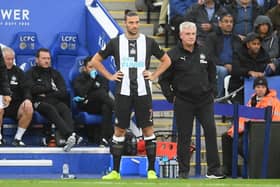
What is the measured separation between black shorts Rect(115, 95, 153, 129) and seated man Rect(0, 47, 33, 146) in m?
2.90

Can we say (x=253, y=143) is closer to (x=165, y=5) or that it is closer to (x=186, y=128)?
(x=186, y=128)

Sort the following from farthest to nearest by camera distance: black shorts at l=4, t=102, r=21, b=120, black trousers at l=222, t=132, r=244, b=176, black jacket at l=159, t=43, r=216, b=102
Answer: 1. black shorts at l=4, t=102, r=21, b=120
2. black trousers at l=222, t=132, r=244, b=176
3. black jacket at l=159, t=43, r=216, b=102

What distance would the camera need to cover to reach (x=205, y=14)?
1730cm

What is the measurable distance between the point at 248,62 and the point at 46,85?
10.6 feet

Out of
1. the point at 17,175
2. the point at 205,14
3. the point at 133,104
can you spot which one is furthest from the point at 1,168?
the point at 205,14

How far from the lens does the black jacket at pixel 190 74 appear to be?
42.3 ft

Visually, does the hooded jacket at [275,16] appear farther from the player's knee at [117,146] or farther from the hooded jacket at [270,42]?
the player's knee at [117,146]

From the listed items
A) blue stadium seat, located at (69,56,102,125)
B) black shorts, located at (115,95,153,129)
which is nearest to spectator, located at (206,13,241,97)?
blue stadium seat, located at (69,56,102,125)

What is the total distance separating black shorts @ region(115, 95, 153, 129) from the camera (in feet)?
41.1

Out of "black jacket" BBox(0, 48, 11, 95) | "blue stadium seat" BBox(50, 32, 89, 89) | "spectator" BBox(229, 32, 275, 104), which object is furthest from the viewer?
"blue stadium seat" BBox(50, 32, 89, 89)

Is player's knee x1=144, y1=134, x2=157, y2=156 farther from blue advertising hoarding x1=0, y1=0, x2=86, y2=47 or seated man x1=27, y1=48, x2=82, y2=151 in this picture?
blue advertising hoarding x1=0, y1=0, x2=86, y2=47

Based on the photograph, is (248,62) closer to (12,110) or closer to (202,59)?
(202,59)

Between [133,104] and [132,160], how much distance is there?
2009mm

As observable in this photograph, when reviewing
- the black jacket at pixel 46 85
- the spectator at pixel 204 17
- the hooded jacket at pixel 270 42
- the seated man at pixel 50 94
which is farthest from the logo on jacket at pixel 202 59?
the spectator at pixel 204 17
